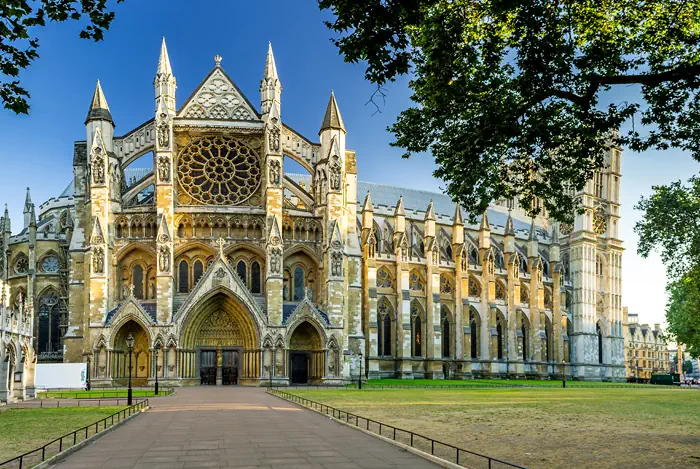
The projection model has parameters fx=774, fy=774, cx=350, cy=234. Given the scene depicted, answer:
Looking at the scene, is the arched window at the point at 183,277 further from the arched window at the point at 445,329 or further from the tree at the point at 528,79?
the tree at the point at 528,79

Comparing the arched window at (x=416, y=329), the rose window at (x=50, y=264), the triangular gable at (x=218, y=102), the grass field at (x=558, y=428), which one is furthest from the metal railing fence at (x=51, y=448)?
the arched window at (x=416, y=329)

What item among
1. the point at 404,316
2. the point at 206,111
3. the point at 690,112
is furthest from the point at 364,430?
the point at 404,316

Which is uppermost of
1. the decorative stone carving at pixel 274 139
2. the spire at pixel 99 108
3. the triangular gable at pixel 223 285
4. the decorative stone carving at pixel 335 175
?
the spire at pixel 99 108

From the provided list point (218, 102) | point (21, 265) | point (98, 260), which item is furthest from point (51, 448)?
point (21, 265)

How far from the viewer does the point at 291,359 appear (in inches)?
2200

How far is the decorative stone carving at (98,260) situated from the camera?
5166 cm

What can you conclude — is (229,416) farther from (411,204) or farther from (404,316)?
(411,204)

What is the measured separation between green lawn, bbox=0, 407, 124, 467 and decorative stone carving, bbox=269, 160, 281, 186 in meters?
26.0

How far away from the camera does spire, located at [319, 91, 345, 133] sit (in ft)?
189

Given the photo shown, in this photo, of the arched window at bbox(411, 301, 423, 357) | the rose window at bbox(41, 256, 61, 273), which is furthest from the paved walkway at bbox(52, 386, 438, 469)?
the arched window at bbox(411, 301, 423, 357)

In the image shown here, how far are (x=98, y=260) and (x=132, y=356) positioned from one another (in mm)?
7059

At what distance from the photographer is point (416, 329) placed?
74.0 m

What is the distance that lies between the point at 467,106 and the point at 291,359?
38.7m

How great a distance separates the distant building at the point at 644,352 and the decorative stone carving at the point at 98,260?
4455 inches
